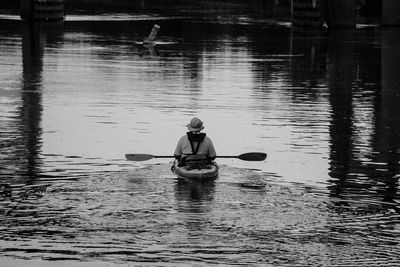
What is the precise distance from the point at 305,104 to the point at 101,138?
31.9 ft

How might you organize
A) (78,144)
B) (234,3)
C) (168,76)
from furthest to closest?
1. (234,3)
2. (168,76)
3. (78,144)

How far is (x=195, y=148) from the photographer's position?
2461cm

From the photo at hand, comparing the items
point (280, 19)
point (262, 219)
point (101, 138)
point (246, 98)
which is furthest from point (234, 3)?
point (262, 219)

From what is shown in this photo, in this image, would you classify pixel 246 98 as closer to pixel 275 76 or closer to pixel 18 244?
pixel 275 76

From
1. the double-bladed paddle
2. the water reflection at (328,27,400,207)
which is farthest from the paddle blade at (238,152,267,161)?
the water reflection at (328,27,400,207)

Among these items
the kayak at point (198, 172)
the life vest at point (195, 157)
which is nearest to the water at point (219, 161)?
the kayak at point (198, 172)

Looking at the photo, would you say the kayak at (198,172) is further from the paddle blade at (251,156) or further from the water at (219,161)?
the paddle blade at (251,156)

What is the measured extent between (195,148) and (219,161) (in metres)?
2.56

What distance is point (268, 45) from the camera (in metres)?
64.1

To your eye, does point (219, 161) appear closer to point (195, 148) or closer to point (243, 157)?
point (243, 157)

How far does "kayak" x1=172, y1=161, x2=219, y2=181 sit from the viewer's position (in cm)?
2430

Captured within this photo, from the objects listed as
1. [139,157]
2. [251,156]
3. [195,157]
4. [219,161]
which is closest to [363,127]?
[219,161]

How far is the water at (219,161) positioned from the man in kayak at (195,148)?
57cm

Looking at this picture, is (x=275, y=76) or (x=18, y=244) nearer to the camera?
(x=18, y=244)
